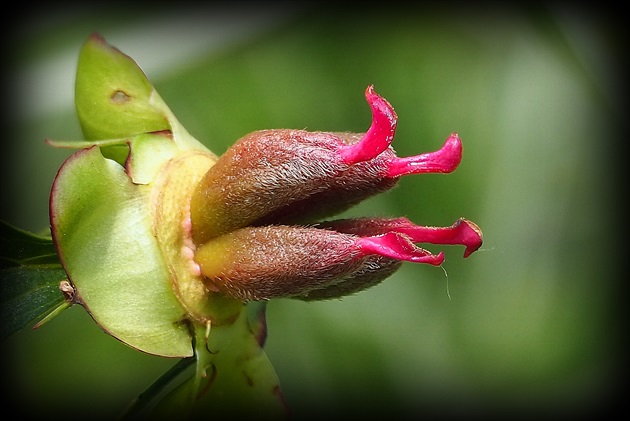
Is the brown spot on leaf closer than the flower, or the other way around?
the flower

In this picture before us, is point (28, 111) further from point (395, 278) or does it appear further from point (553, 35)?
point (553, 35)

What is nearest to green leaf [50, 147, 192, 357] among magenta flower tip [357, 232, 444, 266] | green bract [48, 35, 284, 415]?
green bract [48, 35, 284, 415]

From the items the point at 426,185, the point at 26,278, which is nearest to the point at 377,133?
the point at 26,278

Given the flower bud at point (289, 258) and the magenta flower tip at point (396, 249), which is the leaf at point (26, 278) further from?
the magenta flower tip at point (396, 249)

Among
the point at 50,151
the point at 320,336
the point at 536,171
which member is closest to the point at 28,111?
the point at 50,151

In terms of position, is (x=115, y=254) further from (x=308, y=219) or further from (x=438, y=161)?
(x=438, y=161)

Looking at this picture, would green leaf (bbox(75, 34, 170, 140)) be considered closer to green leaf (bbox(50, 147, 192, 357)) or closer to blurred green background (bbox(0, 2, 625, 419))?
green leaf (bbox(50, 147, 192, 357))
